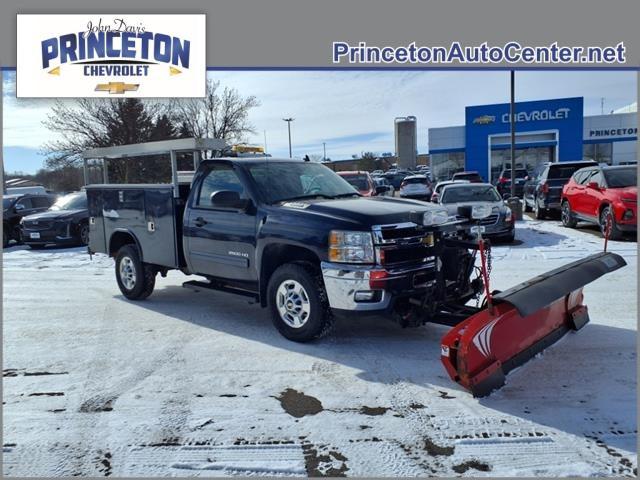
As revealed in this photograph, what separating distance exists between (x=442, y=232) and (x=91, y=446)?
11.5 feet

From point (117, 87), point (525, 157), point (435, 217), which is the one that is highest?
point (525, 157)

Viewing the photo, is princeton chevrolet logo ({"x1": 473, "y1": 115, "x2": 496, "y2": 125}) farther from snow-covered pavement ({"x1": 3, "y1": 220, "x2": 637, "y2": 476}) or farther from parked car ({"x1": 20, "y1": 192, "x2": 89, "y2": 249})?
snow-covered pavement ({"x1": 3, "y1": 220, "x2": 637, "y2": 476})

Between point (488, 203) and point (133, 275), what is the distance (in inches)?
317

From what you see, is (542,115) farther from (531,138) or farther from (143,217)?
(143,217)

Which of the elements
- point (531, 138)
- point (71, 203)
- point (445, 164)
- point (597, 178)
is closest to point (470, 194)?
point (597, 178)

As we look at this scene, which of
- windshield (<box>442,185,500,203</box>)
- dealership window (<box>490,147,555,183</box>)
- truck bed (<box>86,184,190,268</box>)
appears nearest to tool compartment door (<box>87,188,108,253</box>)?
truck bed (<box>86,184,190,268</box>)

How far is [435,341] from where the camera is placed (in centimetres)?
557

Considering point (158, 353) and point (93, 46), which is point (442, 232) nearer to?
point (158, 353)

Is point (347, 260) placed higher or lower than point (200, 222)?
lower

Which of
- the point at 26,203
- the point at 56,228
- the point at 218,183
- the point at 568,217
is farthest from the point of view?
the point at 26,203

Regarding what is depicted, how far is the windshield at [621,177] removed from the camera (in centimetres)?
1186

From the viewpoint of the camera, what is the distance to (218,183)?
6504 millimetres

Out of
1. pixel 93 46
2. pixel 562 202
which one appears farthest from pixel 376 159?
pixel 93 46

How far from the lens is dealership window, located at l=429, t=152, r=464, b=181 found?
143 ft
